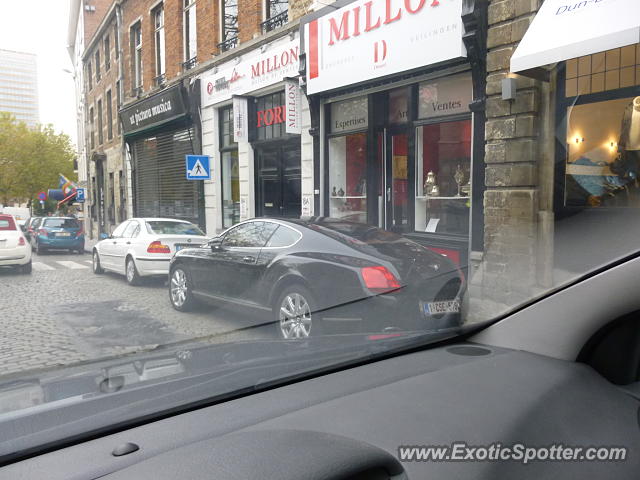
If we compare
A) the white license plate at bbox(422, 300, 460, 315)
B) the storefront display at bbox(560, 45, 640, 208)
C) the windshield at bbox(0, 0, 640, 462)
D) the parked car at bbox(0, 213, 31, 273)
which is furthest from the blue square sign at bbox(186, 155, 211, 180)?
the white license plate at bbox(422, 300, 460, 315)

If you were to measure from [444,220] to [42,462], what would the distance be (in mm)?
8243

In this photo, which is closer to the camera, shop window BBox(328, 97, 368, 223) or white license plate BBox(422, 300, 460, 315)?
white license plate BBox(422, 300, 460, 315)

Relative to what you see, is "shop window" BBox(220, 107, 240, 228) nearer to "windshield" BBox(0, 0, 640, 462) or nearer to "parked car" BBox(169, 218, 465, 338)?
"windshield" BBox(0, 0, 640, 462)

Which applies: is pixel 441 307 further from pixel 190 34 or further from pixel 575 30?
pixel 190 34

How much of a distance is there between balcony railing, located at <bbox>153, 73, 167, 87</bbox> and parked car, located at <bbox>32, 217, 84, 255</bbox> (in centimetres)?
1127

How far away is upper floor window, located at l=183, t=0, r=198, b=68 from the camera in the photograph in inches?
585

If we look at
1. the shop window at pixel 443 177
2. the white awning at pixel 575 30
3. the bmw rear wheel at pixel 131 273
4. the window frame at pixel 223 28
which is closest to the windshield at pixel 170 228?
the bmw rear wheel at pixel 131 273

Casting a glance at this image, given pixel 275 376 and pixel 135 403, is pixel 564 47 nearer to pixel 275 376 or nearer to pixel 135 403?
pixel 275 376

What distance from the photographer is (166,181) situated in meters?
16.3

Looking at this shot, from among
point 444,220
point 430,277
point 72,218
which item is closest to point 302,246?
point 430,277

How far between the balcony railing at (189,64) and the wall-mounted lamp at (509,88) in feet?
33.3

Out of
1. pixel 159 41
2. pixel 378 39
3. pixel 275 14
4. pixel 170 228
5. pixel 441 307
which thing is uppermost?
pixel 159 41

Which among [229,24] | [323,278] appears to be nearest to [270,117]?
[229,24]

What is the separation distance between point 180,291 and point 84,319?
175 centimetres
